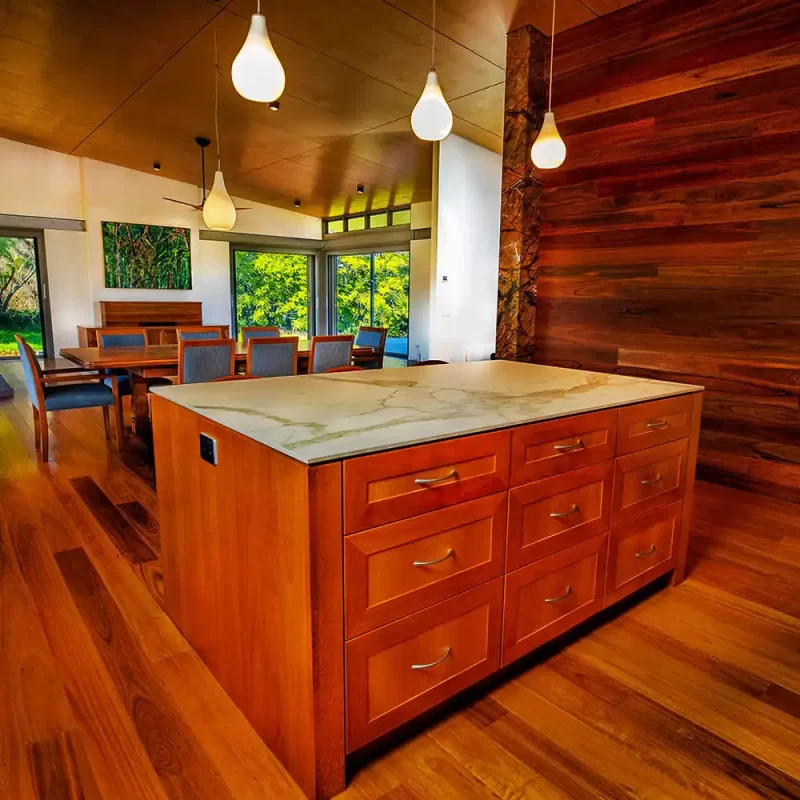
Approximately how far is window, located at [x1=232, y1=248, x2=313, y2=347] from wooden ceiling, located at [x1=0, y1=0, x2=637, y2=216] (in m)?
2.10

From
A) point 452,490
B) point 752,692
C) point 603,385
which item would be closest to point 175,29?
point 603,385

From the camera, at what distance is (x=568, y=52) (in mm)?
3887

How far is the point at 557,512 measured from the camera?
1657 mm

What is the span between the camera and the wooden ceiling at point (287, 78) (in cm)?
380

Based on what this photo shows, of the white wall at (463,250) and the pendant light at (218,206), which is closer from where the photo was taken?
the pendant light at (218,206)

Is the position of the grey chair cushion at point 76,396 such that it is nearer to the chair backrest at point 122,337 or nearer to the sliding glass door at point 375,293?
the chair backrest at point 122,337

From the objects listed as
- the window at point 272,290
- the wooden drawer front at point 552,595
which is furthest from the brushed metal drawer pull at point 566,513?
the window at point 272,290

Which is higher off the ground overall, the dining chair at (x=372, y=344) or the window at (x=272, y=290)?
the window at (x=272, y=290)

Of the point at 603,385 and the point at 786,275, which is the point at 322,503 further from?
the point at 786,275

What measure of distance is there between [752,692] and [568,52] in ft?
13.0

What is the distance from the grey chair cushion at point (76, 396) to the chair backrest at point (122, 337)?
2.47 feet

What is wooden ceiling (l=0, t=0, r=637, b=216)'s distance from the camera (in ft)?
12.5

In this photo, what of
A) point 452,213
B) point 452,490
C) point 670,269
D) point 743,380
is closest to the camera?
point 452,490

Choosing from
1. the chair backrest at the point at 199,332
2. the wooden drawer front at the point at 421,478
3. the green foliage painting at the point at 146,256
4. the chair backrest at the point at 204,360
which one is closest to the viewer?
the wooden drawer front at the point at 421,478
